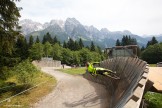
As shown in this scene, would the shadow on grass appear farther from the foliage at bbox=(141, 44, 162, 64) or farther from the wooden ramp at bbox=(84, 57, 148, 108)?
the foliage at bbox=(141, 44, 162, 64)

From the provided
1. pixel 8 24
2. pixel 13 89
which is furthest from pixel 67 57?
pixel 8 24

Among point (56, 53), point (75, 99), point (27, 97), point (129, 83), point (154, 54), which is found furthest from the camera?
point (56, 53)

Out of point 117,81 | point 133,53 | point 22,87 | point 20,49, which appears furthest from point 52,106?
point 20,49

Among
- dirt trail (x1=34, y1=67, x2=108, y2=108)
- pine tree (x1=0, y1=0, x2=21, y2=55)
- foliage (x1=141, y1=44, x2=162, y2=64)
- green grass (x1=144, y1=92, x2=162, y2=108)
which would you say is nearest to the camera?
pine tree (x1=0, y1=0, x2=21, y2=55)

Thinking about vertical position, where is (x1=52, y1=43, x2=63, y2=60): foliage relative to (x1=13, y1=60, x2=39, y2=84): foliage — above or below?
above

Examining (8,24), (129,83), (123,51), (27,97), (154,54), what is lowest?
(27,97)

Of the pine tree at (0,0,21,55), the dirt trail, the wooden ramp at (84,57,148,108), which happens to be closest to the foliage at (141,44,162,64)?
the wooden ramp at (84,57,148,108)

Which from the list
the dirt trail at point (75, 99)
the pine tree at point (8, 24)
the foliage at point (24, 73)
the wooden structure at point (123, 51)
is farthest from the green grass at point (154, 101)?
the foliage at point (24, 73)

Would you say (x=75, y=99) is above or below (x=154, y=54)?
below

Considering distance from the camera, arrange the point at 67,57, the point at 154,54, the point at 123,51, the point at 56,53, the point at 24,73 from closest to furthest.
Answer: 1. the point at 24,73
2. the point at 123,51
3. the point at 154,54
4. the point at 56,53
5. the point at 67,57

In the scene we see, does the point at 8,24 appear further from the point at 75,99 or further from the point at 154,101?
the point at 154,101

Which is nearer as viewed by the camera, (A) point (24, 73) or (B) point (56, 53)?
(A) point (24, 73)

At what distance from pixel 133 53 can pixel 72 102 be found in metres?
12.9

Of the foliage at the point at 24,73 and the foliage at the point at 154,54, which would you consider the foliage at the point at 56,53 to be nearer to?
the foliage at the point at 154,54
